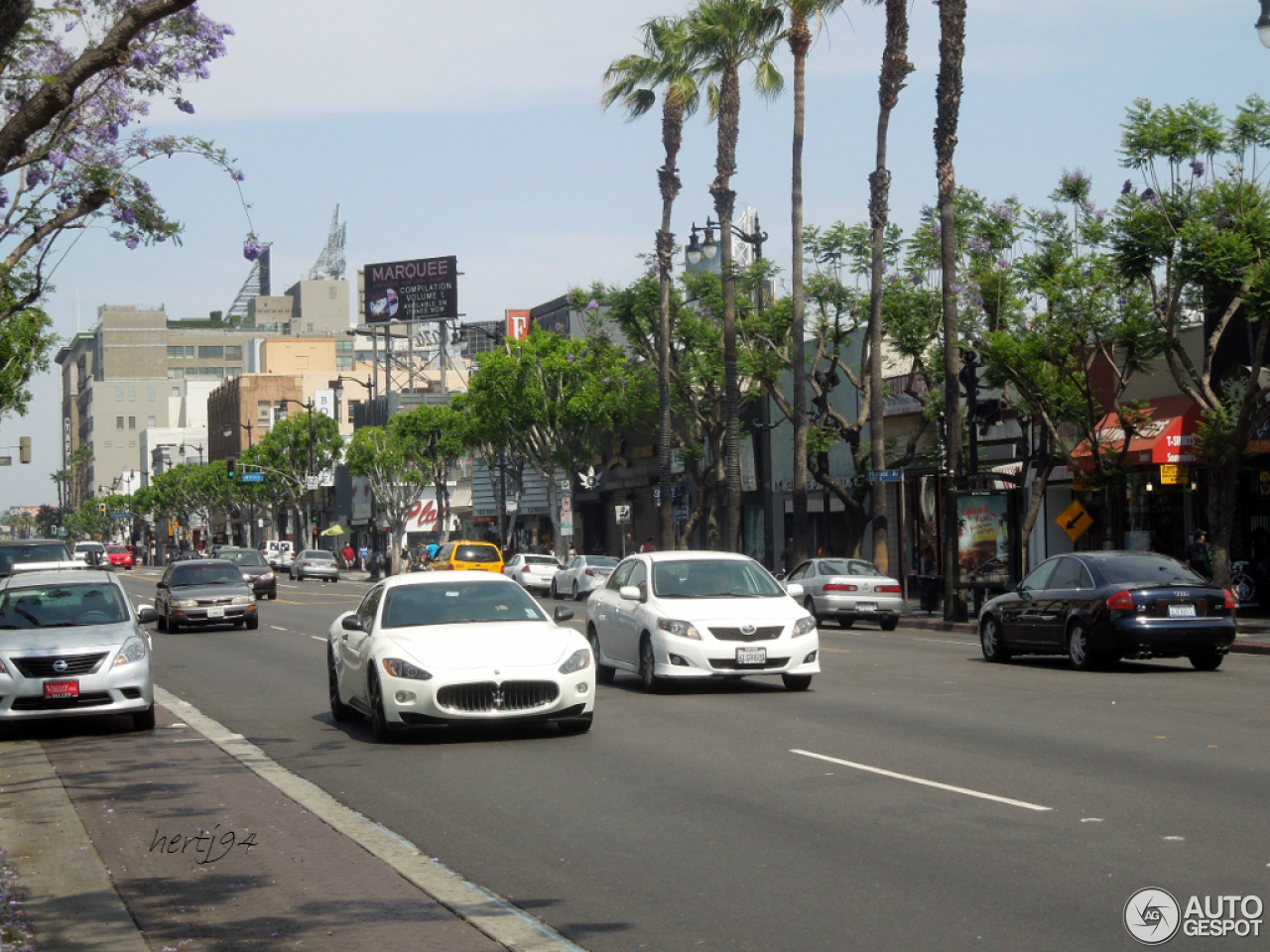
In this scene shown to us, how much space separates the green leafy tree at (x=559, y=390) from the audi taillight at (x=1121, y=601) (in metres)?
38.7

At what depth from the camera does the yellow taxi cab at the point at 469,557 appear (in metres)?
51.7

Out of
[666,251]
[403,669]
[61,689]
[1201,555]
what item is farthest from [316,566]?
[403,669]

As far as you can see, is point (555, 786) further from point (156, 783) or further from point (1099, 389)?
point (1099, 389)

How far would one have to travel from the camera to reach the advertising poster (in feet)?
105

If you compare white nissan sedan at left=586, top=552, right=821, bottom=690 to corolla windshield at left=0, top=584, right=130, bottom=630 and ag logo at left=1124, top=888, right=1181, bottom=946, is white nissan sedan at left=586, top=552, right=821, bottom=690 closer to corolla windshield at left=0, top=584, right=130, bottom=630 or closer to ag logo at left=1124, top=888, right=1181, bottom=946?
corolla windshield at left=0, top=584, right=130, bottom=630

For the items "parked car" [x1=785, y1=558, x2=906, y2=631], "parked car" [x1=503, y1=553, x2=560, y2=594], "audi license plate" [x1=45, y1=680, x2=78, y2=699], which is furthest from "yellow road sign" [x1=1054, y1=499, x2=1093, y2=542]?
"parked car" [x1=503, y1=553, x2=560, y2=594]

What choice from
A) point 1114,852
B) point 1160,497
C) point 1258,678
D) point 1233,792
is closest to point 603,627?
point 1258,678

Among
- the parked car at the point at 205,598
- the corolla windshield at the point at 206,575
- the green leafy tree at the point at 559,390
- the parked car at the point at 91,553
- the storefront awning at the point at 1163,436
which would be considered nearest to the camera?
the storefront awning at the point at 1163,436

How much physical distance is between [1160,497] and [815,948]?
1204 inches

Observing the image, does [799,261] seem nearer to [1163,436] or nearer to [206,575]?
[1163,436]

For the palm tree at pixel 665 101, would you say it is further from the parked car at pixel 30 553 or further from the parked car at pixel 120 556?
the parked car at pixel 120 556

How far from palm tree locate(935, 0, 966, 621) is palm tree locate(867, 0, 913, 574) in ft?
14.6

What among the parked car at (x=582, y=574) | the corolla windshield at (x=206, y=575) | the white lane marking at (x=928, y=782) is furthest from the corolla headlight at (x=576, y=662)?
the parked car at (x=582, y=574)

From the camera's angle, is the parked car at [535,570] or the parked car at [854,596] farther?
the parked car at [535,570]
